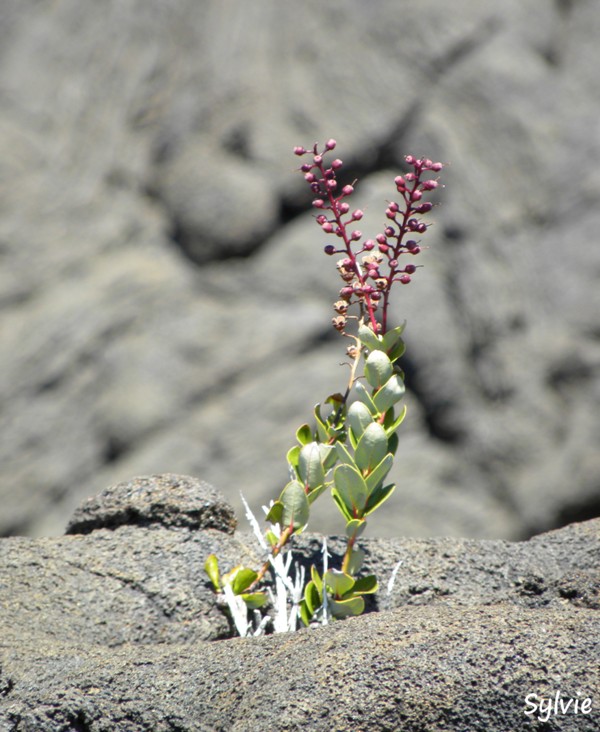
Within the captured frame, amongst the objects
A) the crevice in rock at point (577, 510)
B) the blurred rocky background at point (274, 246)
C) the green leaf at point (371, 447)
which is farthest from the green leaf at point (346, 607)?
the crevice in rock at point (577, 510)

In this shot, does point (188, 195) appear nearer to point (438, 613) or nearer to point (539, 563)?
point (539, 563)

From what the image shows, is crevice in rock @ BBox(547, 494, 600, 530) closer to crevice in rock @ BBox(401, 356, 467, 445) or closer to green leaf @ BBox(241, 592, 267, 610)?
crevice in rock @ BBox(401, 356, 467, 445)

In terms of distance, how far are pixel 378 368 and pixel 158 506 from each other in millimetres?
536

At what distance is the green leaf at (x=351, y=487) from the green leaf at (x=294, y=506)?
68mm

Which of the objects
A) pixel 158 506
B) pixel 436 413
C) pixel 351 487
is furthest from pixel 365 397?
pixel 436 413

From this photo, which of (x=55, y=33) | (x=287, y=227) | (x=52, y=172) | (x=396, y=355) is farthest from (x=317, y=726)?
(x=55, y=33)

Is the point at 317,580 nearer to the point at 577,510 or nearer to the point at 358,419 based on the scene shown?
the point at 358,419

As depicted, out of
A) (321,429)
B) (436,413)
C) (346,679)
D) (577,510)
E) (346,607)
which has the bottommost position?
(346,679)

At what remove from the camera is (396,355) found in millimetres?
1752

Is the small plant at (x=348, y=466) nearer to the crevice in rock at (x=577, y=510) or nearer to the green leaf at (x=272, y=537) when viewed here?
the green leaf at (x=272, y=537)

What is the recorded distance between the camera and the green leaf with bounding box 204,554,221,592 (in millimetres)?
1755

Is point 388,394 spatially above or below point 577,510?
below

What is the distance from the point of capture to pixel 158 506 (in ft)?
6.37

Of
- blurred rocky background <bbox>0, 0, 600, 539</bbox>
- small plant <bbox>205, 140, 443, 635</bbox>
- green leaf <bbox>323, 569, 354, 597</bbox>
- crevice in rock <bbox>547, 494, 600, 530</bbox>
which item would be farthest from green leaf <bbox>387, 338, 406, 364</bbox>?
crevice in rock <bbox>547, 494, 600, 530</bbox>
